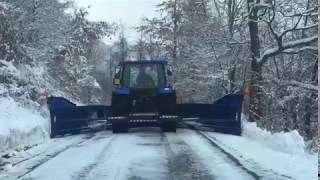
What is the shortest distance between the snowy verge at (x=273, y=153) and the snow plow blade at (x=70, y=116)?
426cm

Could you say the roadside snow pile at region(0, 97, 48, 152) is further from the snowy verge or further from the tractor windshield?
the snowy verge

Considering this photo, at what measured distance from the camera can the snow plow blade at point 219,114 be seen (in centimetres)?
1758

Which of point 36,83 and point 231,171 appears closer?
point 231,171

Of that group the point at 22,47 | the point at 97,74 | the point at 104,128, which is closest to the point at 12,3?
the point at 22,47

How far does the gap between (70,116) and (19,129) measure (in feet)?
11.3

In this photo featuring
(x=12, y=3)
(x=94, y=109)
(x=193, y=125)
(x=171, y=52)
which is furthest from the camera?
(x=171, y=52)

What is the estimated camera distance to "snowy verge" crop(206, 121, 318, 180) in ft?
32.0

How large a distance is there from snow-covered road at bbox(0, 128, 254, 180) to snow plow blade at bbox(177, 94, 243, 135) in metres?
2.68

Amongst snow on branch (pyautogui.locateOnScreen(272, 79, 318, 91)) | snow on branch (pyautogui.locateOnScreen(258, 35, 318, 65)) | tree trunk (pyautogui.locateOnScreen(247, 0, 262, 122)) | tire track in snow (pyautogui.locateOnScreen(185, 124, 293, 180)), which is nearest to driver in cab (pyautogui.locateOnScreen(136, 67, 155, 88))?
tree trunk (pyautogui.locateOnScreen(247, 0, 262, 122))

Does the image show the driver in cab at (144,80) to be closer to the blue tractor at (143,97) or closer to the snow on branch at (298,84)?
the blue tractor at (143,97)

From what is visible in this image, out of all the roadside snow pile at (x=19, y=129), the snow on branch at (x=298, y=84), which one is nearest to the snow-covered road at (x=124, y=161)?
the roadside snow pile at (x=19, y=129)

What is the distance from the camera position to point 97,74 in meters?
74.9

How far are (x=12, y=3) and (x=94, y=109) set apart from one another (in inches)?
297

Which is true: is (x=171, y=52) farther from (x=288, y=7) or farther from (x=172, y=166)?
(x=172, y=166)
